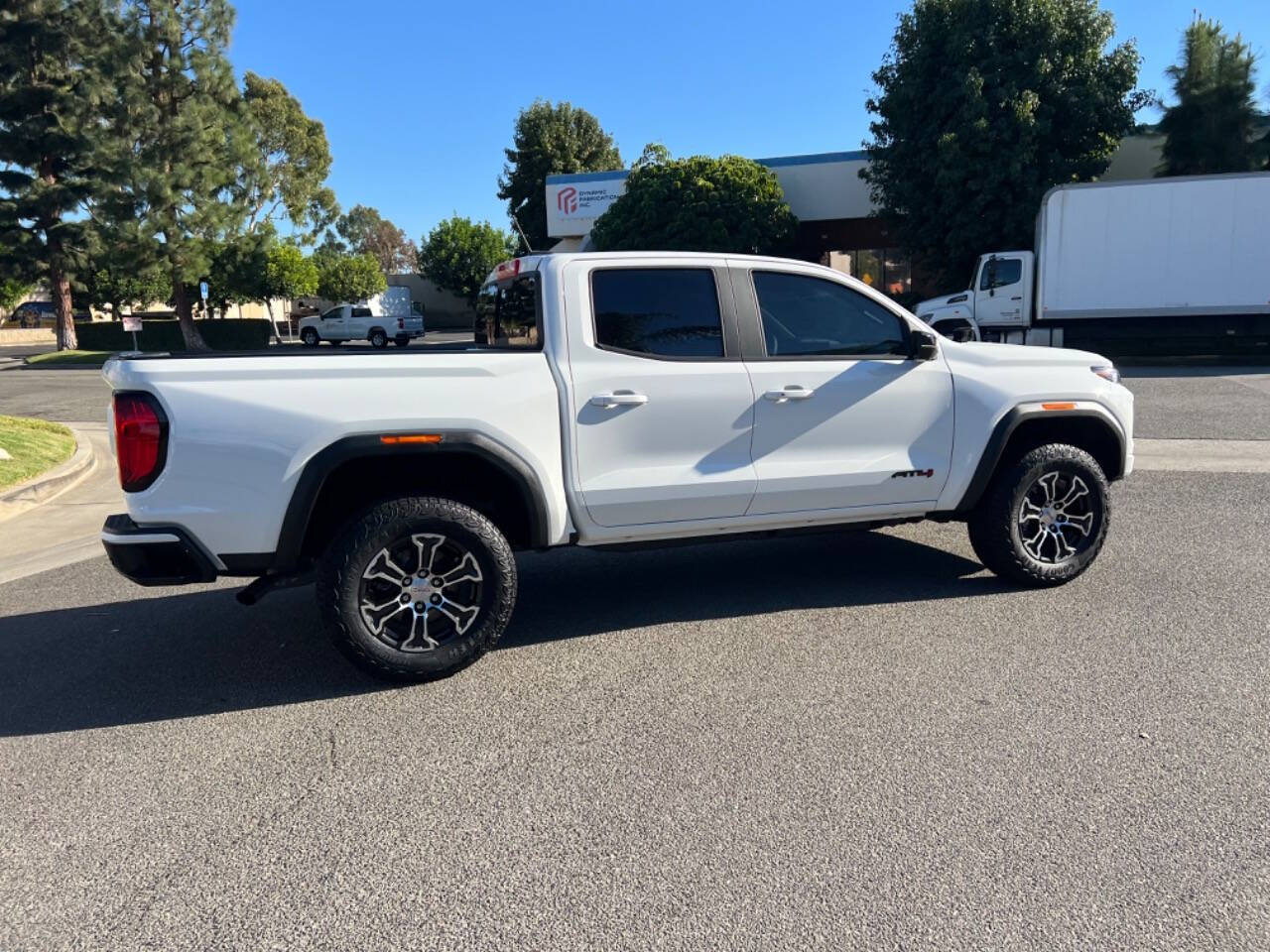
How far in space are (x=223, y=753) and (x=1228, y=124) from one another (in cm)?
3162

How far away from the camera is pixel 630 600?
539 centimetres

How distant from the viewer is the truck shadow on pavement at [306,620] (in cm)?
421

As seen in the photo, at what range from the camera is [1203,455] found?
31.2 ft

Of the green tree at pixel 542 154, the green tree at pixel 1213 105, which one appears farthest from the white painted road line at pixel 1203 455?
the green tree at pixel 542 154

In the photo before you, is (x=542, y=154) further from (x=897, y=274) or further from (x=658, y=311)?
(x=658, y=311)

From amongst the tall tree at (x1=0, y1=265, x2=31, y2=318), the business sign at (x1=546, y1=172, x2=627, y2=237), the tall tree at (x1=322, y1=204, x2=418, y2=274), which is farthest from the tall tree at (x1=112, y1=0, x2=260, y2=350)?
the tall tree at (x1=322, y1=204, x2=418, y2=274)

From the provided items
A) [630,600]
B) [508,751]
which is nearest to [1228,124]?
[630,600]

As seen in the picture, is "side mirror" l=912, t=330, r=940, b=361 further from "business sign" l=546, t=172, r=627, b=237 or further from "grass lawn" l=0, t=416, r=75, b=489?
"business sign" l=546, t=172, r=627, b=237

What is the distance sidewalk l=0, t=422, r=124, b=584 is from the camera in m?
6.83

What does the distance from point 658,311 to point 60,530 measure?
598cm

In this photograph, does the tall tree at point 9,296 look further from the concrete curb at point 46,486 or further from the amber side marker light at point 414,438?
the amber side marker light at point 414,438

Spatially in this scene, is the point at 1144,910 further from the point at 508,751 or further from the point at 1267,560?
the point at 1267,560

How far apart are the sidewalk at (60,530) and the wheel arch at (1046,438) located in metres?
6.25

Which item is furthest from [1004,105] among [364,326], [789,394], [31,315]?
[31,315]
